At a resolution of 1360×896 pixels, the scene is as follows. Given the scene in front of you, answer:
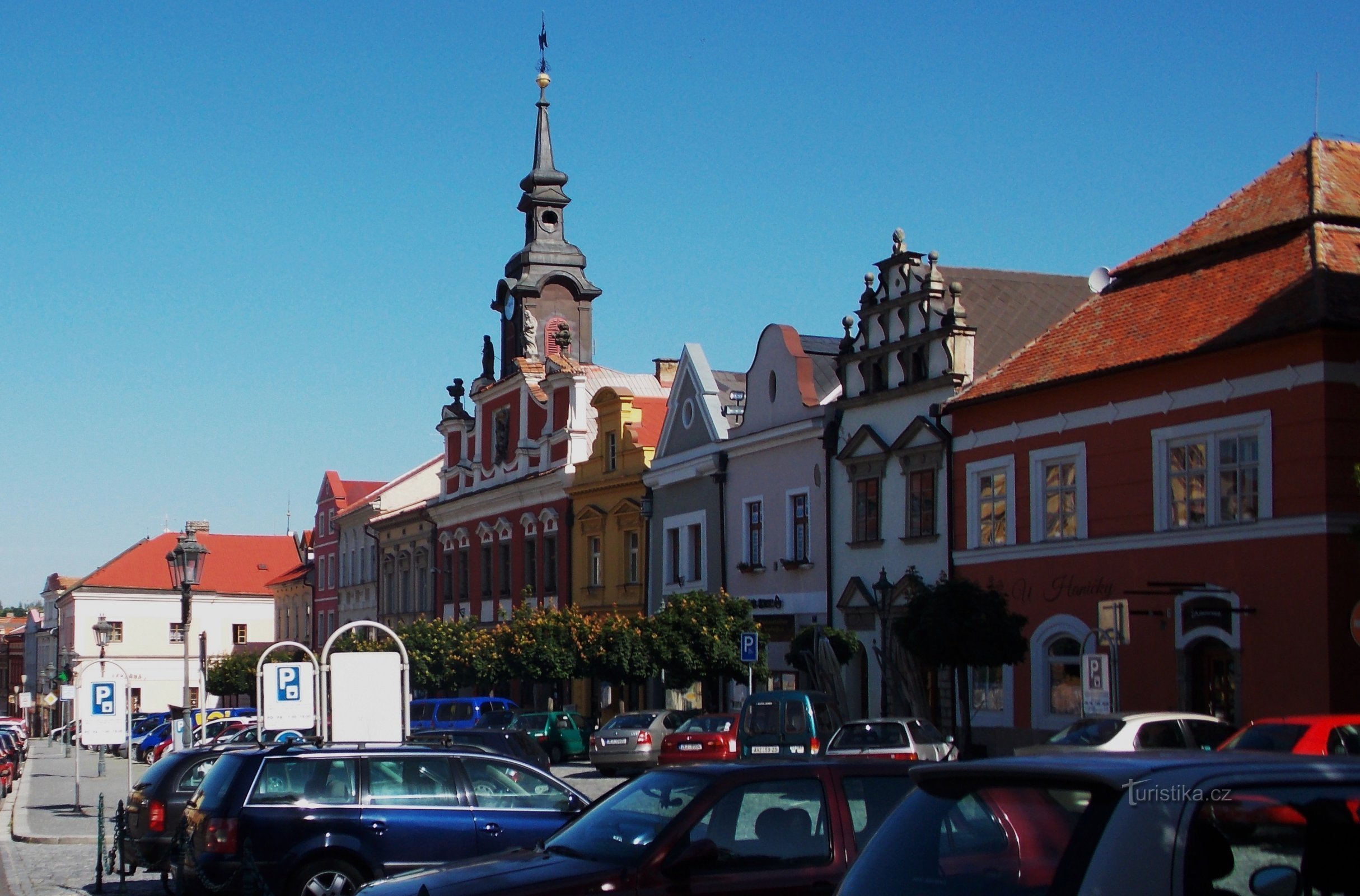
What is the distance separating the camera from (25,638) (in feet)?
447

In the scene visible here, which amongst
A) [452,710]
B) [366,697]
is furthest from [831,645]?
[366,697]

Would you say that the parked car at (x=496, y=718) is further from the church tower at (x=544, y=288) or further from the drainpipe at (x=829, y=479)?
the church tower at (x=544, y=288)

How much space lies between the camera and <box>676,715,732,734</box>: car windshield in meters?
30.6

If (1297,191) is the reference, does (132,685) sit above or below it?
below

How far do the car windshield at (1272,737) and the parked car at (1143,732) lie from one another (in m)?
2.05

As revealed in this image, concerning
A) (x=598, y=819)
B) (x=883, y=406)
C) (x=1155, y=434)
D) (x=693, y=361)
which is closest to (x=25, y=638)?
(x=693, y=361)

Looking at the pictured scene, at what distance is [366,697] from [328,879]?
783 cm

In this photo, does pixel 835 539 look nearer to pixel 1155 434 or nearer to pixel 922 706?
pixel 922 706

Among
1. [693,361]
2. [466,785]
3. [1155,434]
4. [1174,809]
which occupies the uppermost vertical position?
[693,361]

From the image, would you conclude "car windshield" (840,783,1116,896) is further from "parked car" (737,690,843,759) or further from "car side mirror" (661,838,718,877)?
"parked car" (737,690,843,759)

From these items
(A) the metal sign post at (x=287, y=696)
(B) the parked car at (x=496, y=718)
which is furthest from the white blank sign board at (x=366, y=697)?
(B) the parked car at (x=496, y=718)

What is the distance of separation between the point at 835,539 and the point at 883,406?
11.9 ft

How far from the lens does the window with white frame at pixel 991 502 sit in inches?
1214

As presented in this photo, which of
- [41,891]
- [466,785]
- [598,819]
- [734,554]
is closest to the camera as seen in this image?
[598,819]
